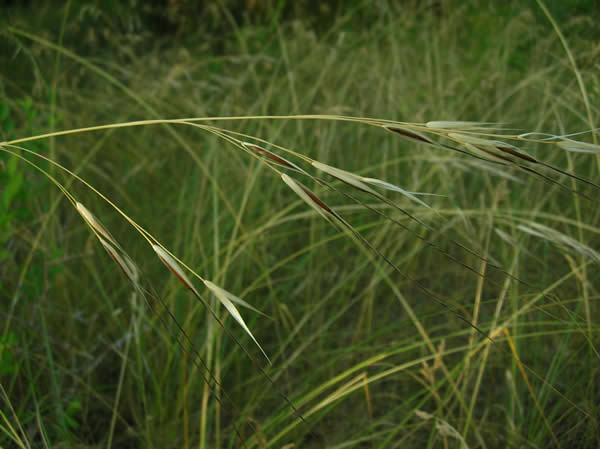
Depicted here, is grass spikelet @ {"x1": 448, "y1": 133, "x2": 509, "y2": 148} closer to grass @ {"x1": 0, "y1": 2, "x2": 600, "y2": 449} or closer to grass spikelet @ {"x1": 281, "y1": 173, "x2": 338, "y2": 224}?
grass @ {"x1": 0, "y1": 2, "x2": 600, "y2": 449}

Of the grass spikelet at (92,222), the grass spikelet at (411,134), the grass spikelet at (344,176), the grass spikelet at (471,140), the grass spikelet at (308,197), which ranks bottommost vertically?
the grass spikelet at (92,222)

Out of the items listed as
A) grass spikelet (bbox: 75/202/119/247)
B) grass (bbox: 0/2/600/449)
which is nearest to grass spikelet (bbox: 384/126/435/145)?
grass (bbox: 0/2/600/449)

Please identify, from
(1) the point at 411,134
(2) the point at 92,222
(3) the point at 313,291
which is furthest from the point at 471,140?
(3) the point at 313,291

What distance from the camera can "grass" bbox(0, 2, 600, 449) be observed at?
2.58 feet

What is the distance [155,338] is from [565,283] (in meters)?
0.89

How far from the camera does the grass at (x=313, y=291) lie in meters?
0.79

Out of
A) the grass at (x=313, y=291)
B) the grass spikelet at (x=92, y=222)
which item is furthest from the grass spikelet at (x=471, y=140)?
the grass spikelet at (x=92, y=222)

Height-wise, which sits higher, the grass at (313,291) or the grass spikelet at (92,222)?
the grass spikelet at (92,222)

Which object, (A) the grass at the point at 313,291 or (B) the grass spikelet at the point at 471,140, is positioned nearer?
(B) the grass spikelet at the point at 471,140

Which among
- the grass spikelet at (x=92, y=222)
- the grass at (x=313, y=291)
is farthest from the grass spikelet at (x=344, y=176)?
the grass spikelet at (x=92, y=222)

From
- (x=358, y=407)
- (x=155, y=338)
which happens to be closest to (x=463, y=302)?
(x=358, y=407)

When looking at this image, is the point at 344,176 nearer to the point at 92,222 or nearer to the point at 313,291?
the point at 92,222

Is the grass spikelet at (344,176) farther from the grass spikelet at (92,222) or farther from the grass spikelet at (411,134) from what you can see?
the grass spikelet at (92,222)

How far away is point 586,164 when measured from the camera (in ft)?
5.15
